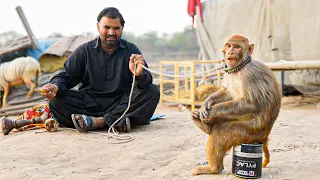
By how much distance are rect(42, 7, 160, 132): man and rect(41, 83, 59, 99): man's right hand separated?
0.05m

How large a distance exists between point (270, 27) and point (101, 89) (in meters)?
5.30

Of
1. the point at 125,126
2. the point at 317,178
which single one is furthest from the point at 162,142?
the point at 317,178

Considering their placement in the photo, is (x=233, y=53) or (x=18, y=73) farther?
(x=18, y=73)

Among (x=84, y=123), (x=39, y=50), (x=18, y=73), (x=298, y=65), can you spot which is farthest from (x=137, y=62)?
(x=39, y=50)

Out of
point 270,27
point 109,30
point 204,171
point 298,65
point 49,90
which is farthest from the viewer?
point 270,27

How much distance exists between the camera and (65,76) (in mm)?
4719

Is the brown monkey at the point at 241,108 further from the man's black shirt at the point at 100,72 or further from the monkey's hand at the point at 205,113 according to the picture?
the man's black shirt at the point at 100,72

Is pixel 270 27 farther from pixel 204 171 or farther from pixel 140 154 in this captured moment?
pixel 204 171

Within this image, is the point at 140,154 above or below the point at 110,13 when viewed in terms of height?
below

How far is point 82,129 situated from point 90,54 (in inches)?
36.4

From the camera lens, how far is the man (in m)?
4.55

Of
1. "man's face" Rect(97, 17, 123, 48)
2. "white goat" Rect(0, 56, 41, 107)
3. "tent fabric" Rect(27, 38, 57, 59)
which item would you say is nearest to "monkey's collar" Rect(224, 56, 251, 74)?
"man's face" Rect(97, 17, 123, 48)

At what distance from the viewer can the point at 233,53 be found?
2.70 metres

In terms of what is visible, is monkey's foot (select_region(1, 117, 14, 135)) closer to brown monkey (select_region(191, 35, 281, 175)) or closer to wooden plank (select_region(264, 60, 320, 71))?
brown monkey (select_region(191, 35, 281, 175))
